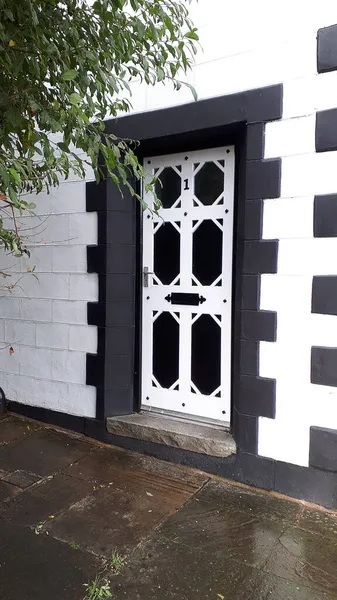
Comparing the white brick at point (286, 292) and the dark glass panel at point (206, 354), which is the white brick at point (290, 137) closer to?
the white brick at point (286, 292)

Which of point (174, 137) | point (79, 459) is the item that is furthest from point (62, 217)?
point (79, 459)

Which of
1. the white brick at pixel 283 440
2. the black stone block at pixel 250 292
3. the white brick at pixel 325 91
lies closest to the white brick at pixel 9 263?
the black stone block at pixel 250 292

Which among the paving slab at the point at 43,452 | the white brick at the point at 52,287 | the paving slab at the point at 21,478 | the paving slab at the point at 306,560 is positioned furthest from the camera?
the white brick at the point at 52,287

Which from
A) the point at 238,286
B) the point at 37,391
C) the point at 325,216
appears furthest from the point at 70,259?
the point at 325,216

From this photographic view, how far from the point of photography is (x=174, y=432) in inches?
143

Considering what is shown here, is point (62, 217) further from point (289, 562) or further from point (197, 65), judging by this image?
point (289, 562)

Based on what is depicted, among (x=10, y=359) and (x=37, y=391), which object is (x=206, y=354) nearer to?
(x=37, y=391)

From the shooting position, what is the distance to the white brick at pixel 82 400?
13.5 ft

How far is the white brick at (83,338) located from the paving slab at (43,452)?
84cm

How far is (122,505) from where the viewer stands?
305 cm

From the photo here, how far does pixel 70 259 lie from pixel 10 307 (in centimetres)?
98

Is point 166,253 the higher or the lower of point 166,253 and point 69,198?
the lower

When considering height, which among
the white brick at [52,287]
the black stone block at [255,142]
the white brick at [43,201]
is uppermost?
the black stone block at [255,142]

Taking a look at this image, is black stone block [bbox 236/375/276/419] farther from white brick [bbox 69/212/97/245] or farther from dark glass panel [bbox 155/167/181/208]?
white brick [bbox 69/212/97/245]
